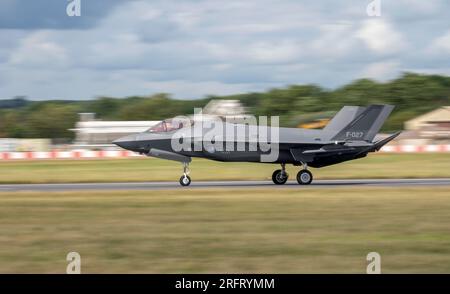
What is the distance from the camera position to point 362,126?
24672 mm

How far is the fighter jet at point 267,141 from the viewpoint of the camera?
79.3 ft

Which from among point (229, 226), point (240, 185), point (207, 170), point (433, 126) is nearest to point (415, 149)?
point (207, 170)

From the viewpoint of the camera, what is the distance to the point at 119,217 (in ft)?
51.3

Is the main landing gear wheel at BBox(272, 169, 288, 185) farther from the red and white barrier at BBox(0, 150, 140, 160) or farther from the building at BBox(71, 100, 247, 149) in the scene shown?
the building at BBox(71, 100, 247, 149)

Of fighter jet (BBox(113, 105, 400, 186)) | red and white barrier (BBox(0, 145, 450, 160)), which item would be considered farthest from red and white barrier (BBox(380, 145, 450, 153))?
fighter jet (BBox(113, 105, 400, 186))

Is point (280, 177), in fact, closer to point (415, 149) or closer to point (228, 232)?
point (228, 232)

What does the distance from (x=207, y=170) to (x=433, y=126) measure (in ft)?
124

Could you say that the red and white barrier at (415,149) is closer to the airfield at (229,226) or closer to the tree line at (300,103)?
the airfield at (229,226)

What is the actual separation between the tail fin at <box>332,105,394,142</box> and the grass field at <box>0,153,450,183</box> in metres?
4.38

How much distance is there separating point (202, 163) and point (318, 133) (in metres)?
14.8

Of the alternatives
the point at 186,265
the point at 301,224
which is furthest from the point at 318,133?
the point at 186,265

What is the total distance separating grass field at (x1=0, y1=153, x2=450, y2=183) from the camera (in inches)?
1169

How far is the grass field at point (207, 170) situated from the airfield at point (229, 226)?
2879 millimetres

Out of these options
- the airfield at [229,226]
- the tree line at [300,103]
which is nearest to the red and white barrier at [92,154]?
the airfield at [229,226]
